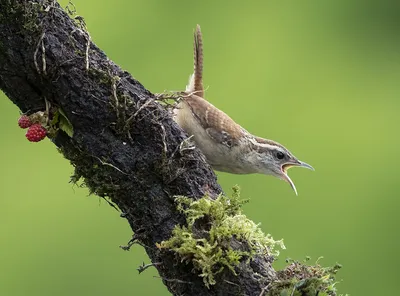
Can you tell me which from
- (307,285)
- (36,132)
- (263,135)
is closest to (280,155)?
(307,285)

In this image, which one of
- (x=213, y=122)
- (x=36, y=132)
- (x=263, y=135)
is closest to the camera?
(x=36, y=132)

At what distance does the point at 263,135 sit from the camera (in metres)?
4.58

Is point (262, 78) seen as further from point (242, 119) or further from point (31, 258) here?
point (31, 258)

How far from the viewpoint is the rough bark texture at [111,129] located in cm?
155

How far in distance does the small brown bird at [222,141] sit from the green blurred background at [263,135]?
1.34 m

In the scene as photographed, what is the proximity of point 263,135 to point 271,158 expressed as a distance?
1.73m

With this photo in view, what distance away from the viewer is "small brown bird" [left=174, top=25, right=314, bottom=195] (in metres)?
2.66

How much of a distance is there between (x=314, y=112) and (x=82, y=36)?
3470mm

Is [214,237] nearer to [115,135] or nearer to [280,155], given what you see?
[115,135]

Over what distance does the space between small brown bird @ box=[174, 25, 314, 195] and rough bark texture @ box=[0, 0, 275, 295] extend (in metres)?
0.93

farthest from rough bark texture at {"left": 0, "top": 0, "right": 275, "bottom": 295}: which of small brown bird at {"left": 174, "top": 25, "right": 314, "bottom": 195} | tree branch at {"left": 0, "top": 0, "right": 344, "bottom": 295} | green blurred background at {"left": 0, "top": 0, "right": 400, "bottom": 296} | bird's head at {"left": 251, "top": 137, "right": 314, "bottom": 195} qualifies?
green blurred background at {"left": 0, "top": 0, "right": 400, "bottom": 296}

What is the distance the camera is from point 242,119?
462 cm

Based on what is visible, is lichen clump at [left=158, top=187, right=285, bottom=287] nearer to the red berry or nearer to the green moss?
the green moss

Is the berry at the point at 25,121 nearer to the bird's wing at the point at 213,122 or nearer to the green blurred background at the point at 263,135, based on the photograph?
the bird's wing at the point at 213,122
